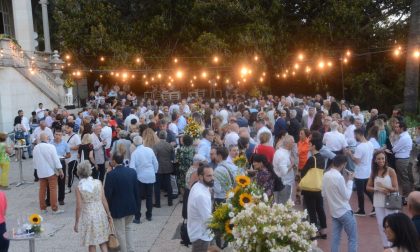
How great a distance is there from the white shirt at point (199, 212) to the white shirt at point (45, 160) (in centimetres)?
529

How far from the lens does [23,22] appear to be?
28.4 m

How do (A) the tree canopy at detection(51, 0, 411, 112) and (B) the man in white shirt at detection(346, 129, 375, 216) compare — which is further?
(A) the tree canopy at detection(51, 0, 411, 112)

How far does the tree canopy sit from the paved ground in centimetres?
1864

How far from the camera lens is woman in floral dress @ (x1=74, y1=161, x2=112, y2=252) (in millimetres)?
7078

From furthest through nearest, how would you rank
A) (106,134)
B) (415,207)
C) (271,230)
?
(106,134)
(415,207)
(271,230)

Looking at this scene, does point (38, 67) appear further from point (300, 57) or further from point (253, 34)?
point (300, 57)

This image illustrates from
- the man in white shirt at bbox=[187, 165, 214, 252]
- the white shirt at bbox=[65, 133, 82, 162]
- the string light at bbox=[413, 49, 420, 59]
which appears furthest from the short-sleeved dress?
the string light at bbox=[413, 49, 420, 59]

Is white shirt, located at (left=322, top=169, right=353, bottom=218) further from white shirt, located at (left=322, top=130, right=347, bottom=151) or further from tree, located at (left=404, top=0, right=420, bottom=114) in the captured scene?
tree, located at (left=404, top=0, right=420, bottom=114)

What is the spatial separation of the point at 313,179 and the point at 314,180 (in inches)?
0.9

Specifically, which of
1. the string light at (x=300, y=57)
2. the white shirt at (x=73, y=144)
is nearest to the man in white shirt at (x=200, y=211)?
the white shirt at (x=73, y=144)

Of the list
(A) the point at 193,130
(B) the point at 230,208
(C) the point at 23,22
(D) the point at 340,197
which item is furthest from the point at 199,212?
(C) the point at 23,22

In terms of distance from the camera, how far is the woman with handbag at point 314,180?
25.6 ft

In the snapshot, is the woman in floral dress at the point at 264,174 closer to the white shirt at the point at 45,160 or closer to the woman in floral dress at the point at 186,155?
the woman in floral dress at the point at 186,155

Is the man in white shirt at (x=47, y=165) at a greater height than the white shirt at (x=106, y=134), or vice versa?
the white shirt at (x=106, y=134)
